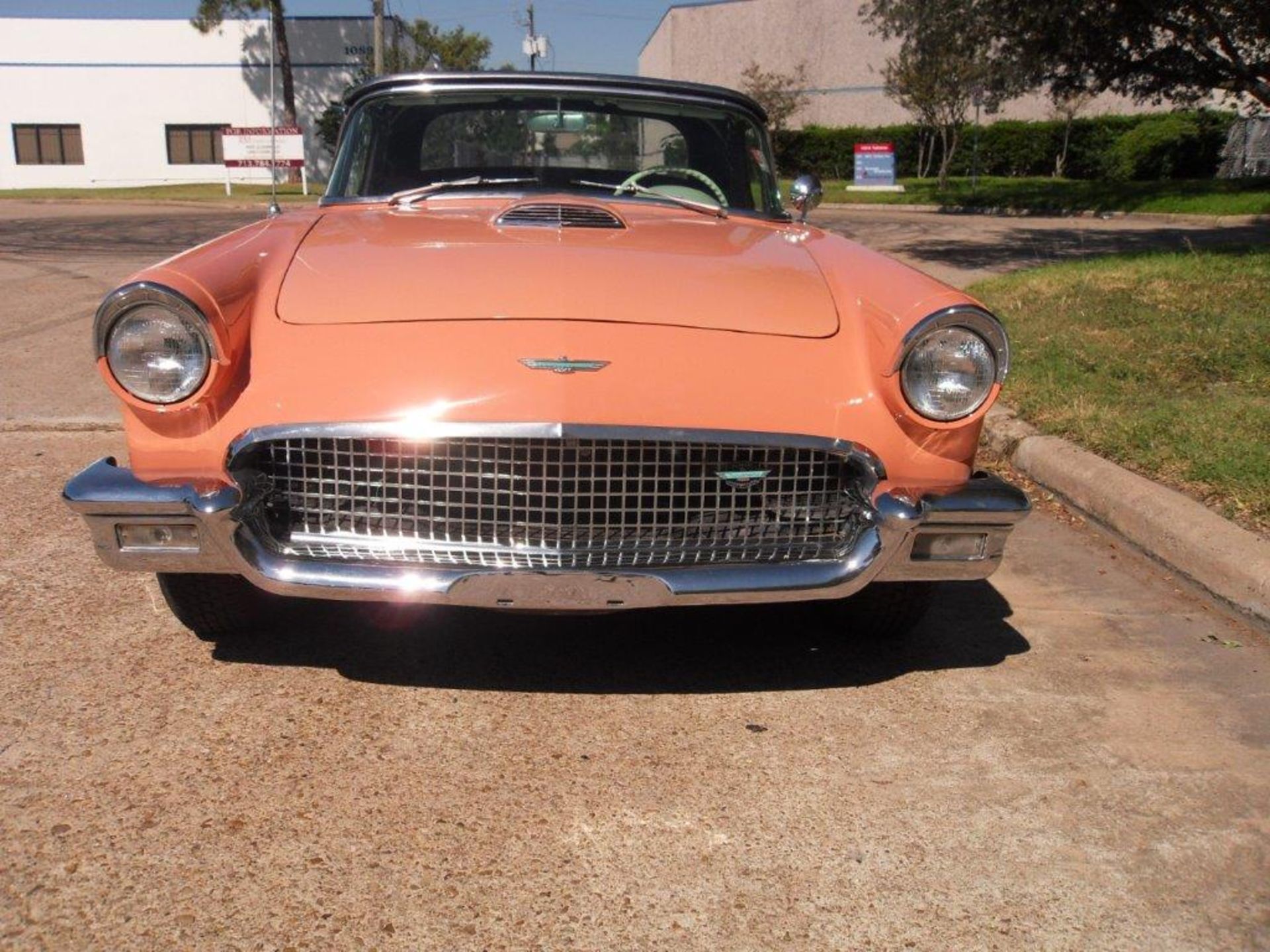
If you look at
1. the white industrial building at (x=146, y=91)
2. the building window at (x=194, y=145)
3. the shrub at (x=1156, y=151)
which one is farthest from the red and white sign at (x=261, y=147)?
the shrub at (x=1156, y=151)

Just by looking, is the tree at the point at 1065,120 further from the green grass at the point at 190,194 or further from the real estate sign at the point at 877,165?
the green grass at the point at 190,194

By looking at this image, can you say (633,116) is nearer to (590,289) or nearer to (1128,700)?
(590,289)

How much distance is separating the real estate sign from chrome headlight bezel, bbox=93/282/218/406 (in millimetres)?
25283

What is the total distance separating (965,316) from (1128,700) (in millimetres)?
995

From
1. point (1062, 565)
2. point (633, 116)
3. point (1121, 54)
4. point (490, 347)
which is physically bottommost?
point (1062, 565)

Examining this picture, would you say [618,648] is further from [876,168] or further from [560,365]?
[876,168]

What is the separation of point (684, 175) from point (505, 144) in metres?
0.63

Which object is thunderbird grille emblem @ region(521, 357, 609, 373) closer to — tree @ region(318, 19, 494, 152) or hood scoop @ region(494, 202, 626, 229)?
hood scoop @ region(494, 202, 626, 229)

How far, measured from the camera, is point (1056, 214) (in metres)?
20.2

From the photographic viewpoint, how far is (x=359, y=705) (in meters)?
2.68

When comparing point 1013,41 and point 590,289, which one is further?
point 1013,41

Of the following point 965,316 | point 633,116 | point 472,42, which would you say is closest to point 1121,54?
point 633,116

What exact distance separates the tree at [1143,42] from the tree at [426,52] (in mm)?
19217

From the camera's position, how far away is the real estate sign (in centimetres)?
2625
